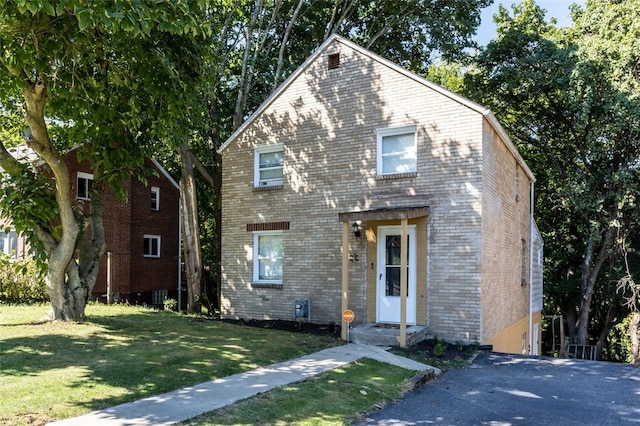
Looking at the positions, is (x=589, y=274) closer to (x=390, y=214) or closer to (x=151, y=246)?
(x=390, y=214)

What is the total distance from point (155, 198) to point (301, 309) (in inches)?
620

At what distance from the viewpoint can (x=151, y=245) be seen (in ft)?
85.6

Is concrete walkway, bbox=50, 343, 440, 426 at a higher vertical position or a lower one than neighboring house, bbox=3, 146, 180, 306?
lower

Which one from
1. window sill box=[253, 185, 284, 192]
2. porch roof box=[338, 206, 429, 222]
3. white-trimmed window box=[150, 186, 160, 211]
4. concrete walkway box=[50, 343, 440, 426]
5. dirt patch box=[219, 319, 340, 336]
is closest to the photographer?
concrete walkway box=[50, 343, 440, 426]

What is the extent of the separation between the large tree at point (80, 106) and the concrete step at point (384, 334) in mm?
6327

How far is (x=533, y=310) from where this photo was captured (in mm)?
18859

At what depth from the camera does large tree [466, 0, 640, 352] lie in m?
17.1

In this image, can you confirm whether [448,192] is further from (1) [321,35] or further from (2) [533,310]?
(1) [321,35]

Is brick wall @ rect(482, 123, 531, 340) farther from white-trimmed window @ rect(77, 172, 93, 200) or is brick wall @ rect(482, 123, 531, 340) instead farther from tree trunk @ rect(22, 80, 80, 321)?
white-trimmed window @ rect(77, 172, 93, 200)

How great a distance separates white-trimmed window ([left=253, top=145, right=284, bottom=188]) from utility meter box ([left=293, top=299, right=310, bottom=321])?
3.56 m

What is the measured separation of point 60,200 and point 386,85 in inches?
326

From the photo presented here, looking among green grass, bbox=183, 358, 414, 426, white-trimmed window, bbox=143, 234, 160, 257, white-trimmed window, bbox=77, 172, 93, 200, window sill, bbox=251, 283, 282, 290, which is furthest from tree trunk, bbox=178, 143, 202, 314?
green grass, bbox=183, 358, 414, 426

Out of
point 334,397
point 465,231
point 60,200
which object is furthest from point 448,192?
point 60,200

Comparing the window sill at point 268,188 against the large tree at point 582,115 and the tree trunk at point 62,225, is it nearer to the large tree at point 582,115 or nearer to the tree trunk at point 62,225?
the tree trunk at point 62,225
